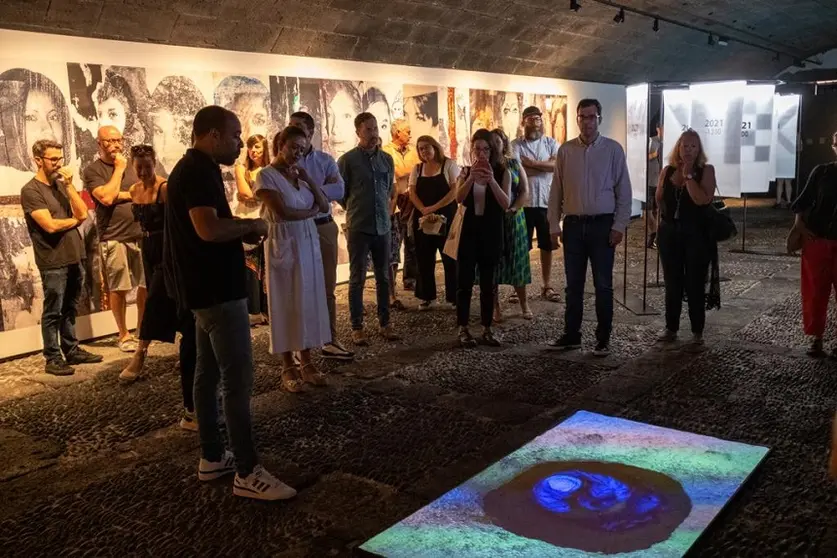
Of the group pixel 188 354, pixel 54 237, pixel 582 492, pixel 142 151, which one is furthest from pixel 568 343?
pixel 54 237

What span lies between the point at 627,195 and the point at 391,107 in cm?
472

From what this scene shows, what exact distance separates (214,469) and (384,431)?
3.31ft

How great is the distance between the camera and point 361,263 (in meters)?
6.14

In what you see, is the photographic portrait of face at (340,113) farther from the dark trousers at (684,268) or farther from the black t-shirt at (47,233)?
the dark trousers at (684,268)

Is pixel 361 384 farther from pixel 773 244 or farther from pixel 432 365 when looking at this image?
pixel 773 244

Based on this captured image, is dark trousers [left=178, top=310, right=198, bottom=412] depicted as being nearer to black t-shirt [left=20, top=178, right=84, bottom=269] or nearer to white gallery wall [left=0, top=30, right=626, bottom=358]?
black t-shirt [left=20, top=178, right=84, bottom=269]

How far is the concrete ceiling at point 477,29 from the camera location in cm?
680

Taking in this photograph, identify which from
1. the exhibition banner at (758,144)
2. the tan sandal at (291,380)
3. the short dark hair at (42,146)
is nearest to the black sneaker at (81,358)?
the short dark hair at (42,146)

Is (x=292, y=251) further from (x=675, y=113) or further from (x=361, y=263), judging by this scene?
(x=675, y=113)

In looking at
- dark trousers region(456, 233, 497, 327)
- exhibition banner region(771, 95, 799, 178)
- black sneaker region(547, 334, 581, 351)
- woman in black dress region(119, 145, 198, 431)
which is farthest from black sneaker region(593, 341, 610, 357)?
exhibition banner region(771, 95, 799, 178)

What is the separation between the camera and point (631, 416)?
4.45 meters

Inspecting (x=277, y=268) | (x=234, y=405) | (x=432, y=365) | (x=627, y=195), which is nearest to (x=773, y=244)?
(x=627, y=195)

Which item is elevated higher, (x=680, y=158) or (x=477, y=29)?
(x=477, y=29)

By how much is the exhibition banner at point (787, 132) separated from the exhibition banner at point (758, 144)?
4278 mm
